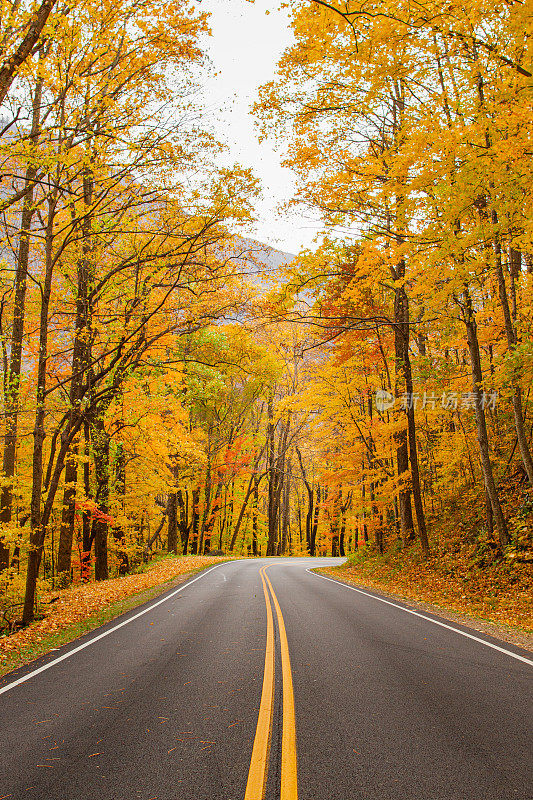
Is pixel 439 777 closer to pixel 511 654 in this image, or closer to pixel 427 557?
pixel 511 654

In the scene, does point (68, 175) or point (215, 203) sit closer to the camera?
point (68, 175)

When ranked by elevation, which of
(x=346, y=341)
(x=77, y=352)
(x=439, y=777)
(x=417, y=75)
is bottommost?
(x=439, y=777)

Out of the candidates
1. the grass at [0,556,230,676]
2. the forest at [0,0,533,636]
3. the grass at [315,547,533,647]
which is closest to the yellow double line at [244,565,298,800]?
the grass at [0,556,230,676]

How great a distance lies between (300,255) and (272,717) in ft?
30.6

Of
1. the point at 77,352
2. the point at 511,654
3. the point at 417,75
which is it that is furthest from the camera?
the point at 77,352

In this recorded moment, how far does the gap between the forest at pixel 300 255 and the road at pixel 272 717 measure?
4448 millimetres

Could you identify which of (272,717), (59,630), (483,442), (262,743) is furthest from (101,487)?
(262,743)

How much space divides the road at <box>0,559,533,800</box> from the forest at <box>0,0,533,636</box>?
14.6ft

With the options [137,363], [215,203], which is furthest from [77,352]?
[215,203]

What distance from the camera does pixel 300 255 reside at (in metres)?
10.8

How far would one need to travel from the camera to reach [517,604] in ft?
29.1

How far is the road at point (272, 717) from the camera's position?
2.91m

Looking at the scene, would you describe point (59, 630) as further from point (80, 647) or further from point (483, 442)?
point (483, 442)

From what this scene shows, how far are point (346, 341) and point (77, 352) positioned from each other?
948cm
